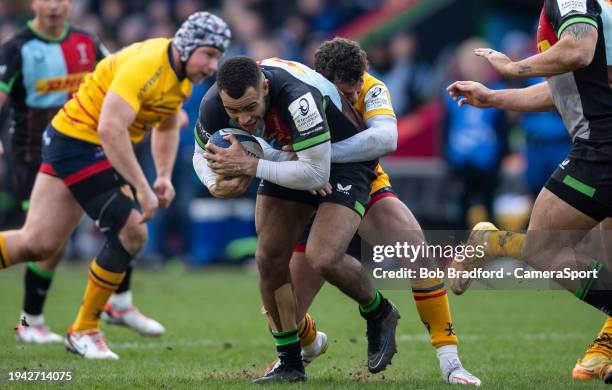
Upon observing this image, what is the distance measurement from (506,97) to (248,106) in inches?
70.6

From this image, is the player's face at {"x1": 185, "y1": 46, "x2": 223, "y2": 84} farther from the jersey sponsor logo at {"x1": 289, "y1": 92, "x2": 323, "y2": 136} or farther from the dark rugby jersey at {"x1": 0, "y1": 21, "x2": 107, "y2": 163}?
the jersey sponsor logo at {"x1": 289, "y1": 92, "x2": 323, "y2": 136}

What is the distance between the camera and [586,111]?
6180 millimetres

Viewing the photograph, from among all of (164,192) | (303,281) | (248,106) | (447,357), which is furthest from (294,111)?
(164,192)

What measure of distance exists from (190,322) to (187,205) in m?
6.61

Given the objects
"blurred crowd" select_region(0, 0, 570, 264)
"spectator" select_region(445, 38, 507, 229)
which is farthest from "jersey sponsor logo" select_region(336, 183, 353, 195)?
"spectator" select_region(445, 38, 507, 229)

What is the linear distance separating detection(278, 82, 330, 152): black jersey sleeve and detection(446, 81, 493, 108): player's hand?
0.95 meters

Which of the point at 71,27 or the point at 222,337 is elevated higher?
the point at 71,27

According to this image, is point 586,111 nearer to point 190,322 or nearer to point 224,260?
point 190,322

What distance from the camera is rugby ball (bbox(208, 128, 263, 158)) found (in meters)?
6.05

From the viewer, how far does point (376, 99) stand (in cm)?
659

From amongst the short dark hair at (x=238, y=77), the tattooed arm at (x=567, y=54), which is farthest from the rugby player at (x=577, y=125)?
the short dark hair at (x=238, y=77)

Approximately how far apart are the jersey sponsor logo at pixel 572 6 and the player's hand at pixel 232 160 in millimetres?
1931

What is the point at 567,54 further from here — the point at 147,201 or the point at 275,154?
the point at 147,201

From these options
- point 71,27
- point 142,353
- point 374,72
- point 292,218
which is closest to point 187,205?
point 374,72
